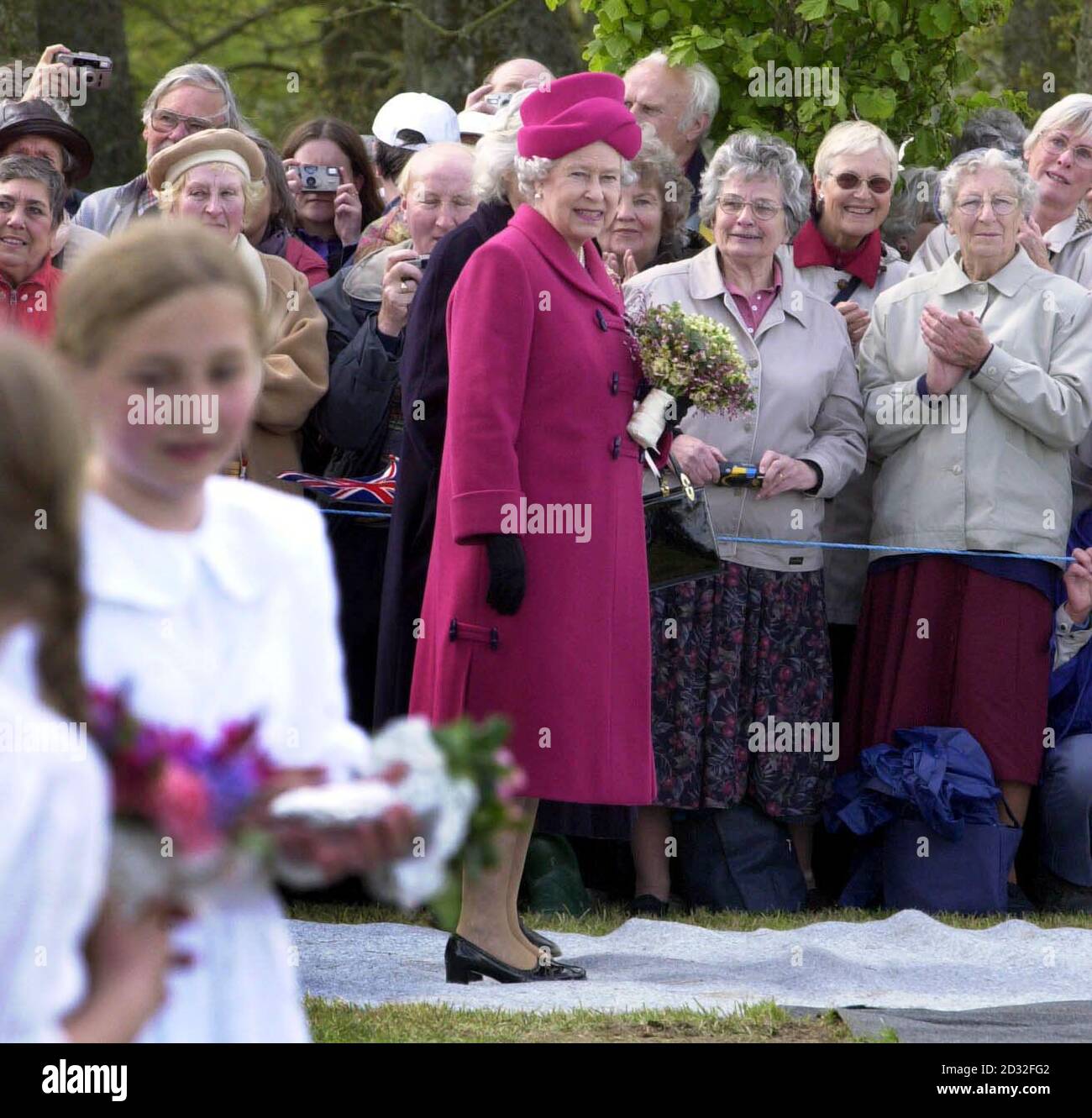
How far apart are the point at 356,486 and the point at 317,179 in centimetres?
198

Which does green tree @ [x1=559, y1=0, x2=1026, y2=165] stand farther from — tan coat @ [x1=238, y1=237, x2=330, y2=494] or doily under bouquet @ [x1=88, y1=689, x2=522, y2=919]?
doily under bouquet @ [x1=88, y1=689, x2=522, y2=919]

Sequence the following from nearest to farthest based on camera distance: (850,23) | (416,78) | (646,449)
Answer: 1. (646,449)
2. (850,23)
3. (416,78)

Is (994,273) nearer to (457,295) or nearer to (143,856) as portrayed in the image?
(457,295)

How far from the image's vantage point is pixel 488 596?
5.60m

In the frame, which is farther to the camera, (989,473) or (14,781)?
(989,473)

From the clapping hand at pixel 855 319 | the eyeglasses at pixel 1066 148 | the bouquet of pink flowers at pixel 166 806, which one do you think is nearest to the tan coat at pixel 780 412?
the clapping hand at pixel 855 319

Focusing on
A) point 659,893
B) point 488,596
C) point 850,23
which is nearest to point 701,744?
point 659,893

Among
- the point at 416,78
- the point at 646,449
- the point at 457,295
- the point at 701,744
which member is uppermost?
the point at 416,78

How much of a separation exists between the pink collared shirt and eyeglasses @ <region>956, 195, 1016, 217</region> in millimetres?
690

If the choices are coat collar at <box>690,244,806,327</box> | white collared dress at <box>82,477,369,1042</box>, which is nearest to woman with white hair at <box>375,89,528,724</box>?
coat collar at <box>690,244,806,327</box>

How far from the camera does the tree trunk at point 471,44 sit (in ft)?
46.6
